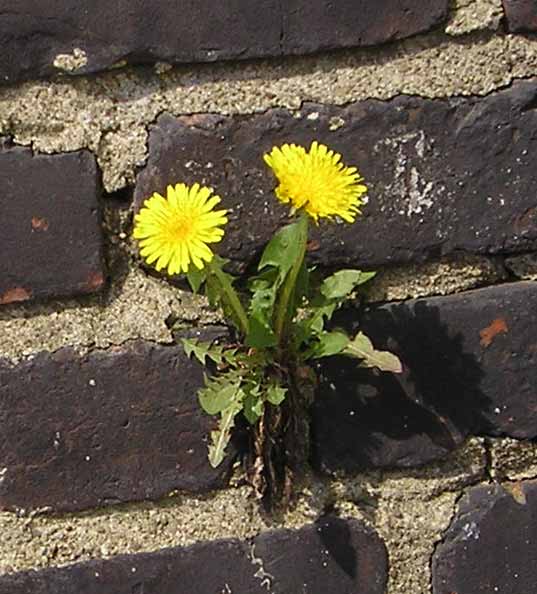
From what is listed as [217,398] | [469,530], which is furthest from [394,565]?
[217,398]

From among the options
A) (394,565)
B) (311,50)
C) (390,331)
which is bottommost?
(394,565)

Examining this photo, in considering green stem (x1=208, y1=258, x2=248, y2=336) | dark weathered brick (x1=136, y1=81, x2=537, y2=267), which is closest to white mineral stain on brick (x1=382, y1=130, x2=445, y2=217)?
dark weathered brick (x1=136, y1=81, x2=537, y2=267)

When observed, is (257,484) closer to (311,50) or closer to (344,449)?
(344,449)

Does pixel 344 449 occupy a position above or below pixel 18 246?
below

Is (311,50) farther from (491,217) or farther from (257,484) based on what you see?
(257,484)

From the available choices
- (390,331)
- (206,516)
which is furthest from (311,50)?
(206,516)

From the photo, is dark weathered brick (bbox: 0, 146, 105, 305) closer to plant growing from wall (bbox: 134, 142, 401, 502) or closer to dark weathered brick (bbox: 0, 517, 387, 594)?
plant growing from wall (bbox: 134, 142, 401, 502)

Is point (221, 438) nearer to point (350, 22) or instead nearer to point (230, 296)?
point (230, 296)

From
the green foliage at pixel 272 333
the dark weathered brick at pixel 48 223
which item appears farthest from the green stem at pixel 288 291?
the dark weathered brick at pixel 48 223
